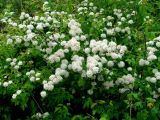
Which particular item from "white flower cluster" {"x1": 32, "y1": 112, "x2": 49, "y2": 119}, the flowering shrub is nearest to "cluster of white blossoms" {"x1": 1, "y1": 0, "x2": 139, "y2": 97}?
the flowering shrub

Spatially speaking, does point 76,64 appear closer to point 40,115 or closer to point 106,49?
point 106,49

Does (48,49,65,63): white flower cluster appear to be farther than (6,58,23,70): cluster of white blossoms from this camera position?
No

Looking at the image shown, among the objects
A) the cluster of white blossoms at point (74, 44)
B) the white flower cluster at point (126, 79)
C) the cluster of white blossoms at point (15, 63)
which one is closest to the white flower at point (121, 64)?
the cluster of white blossoms at point (74, 44)

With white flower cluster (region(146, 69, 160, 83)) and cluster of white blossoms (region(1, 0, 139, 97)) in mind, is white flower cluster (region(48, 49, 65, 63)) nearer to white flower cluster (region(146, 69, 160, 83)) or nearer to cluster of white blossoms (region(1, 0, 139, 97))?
cluster of white blossoms (region(1, 0, 139, 97))

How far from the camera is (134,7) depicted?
696 cm

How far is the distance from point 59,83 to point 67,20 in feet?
3.93

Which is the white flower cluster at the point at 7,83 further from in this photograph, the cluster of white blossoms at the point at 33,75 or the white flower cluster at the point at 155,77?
the white flower cluster at the point at 155,77

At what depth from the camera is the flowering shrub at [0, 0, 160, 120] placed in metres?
5.13

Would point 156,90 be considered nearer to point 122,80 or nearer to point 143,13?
point 122,80

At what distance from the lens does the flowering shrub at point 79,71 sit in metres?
5.13

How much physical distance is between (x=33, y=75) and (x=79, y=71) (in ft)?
2.41

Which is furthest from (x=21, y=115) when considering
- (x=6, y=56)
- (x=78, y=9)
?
(x=78, y=9)

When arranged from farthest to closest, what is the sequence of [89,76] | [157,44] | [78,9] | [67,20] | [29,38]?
[78,9] → [67,20] → [29,38] → [157,44] → [89,76]

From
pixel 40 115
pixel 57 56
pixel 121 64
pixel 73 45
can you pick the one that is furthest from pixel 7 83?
pixel 121 64
